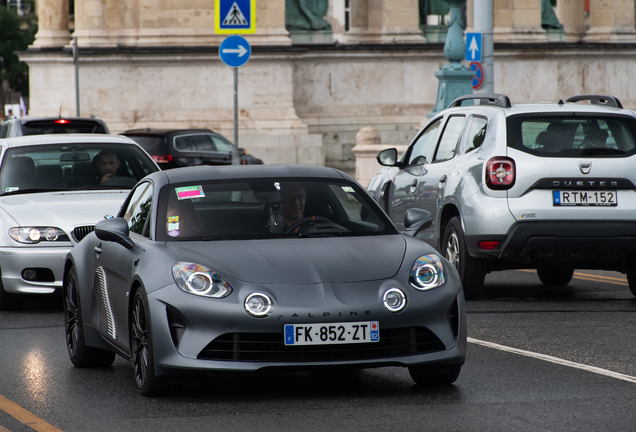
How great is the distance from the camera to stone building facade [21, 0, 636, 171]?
2950cm

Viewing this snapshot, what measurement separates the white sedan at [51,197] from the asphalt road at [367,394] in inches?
51.3

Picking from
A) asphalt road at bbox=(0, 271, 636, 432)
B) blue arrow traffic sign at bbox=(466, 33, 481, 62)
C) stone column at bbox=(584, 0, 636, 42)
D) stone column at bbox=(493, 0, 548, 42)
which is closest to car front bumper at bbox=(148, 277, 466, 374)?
asphalt road at bbox=(0, 271, 636, 432)

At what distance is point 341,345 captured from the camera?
6371 millimetres

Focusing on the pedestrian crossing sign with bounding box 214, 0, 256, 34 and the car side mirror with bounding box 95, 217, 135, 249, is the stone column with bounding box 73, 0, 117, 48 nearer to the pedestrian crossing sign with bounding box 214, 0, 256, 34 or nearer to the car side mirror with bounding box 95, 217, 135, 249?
the pedestrian crossing sign with bounding box 214, 0, 256, 34

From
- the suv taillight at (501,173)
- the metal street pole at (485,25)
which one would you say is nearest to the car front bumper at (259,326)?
the suv taillight at (501,173)

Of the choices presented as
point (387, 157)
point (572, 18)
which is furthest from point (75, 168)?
point (572, 18)

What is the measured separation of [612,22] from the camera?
35.2 metres

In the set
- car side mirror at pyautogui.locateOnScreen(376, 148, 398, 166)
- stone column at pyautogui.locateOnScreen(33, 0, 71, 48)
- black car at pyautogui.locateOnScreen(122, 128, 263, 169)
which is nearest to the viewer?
car side mirror at pyautogui.locateOnScreen(376, 148, 398, 166)

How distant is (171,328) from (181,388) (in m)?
0.58

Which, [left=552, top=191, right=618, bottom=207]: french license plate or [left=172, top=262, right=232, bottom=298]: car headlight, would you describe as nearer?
[left=172, top=262, right=232, bottom=298]: car headlight

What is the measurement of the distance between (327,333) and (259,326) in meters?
0.34

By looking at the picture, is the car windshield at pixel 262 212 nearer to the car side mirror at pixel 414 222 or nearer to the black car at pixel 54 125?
the car side mirror at pixel 414 222

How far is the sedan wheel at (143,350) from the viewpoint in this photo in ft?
21.3

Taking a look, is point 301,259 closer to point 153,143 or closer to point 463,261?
point 463,261
